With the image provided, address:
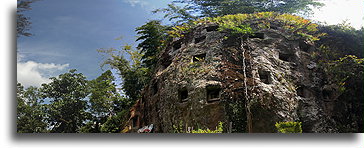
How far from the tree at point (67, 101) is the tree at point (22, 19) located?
0.98 metres

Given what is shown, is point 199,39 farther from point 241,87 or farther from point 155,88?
point 241,87

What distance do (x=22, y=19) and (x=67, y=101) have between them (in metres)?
1.67

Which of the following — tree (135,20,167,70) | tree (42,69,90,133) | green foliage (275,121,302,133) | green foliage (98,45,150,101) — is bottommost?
green foliage (275,121,302,133)

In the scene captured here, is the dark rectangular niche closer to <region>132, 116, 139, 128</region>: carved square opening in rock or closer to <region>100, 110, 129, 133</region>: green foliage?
<region>132, 116, 139, 128</region>: carved square opening in rock

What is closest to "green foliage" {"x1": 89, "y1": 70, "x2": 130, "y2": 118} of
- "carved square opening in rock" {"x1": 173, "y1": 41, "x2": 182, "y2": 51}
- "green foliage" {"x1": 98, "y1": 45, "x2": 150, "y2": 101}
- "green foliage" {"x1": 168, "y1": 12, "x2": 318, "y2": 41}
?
"green foliage" {"x1": 98, "y1": 45, "x2": 150, "y2": 101}

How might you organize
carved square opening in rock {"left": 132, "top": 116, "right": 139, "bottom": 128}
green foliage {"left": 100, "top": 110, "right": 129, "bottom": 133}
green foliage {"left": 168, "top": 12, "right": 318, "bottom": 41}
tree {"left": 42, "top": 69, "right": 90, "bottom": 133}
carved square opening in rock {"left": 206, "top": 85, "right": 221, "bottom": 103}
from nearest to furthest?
tree {"left": 42, "top": 69, "right": 90, "bottom": 133}, green foliage {"left": 100, "top": 110, "right": 129, "bottom": 133}, carved square opening in rock {"left": 206, "top": 85, "right": 221, "bottom": 103}, carved square opening in rock {"left": 132, "top": 116, "right": 139, "bottom": 128}, green foliage {"left": 168, "top": 12, "right": 318, "bottom": 41}

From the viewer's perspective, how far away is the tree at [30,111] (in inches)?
162

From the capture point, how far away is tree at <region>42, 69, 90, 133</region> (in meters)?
4.29

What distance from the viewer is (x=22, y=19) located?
4.54m

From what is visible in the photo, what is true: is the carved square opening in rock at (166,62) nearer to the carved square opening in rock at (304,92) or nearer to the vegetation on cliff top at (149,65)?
the vegetation on cliff top at (149,65)

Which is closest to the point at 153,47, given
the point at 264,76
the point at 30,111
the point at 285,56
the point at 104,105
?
the point at 104,105

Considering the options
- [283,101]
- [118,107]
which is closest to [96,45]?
[118,107]

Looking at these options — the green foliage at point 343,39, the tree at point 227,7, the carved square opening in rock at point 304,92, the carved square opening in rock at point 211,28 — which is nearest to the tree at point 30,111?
the tree at point 227,7

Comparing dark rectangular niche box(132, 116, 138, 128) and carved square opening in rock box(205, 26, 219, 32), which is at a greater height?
carved square opening in rock box(205, 26, 219, 32)
